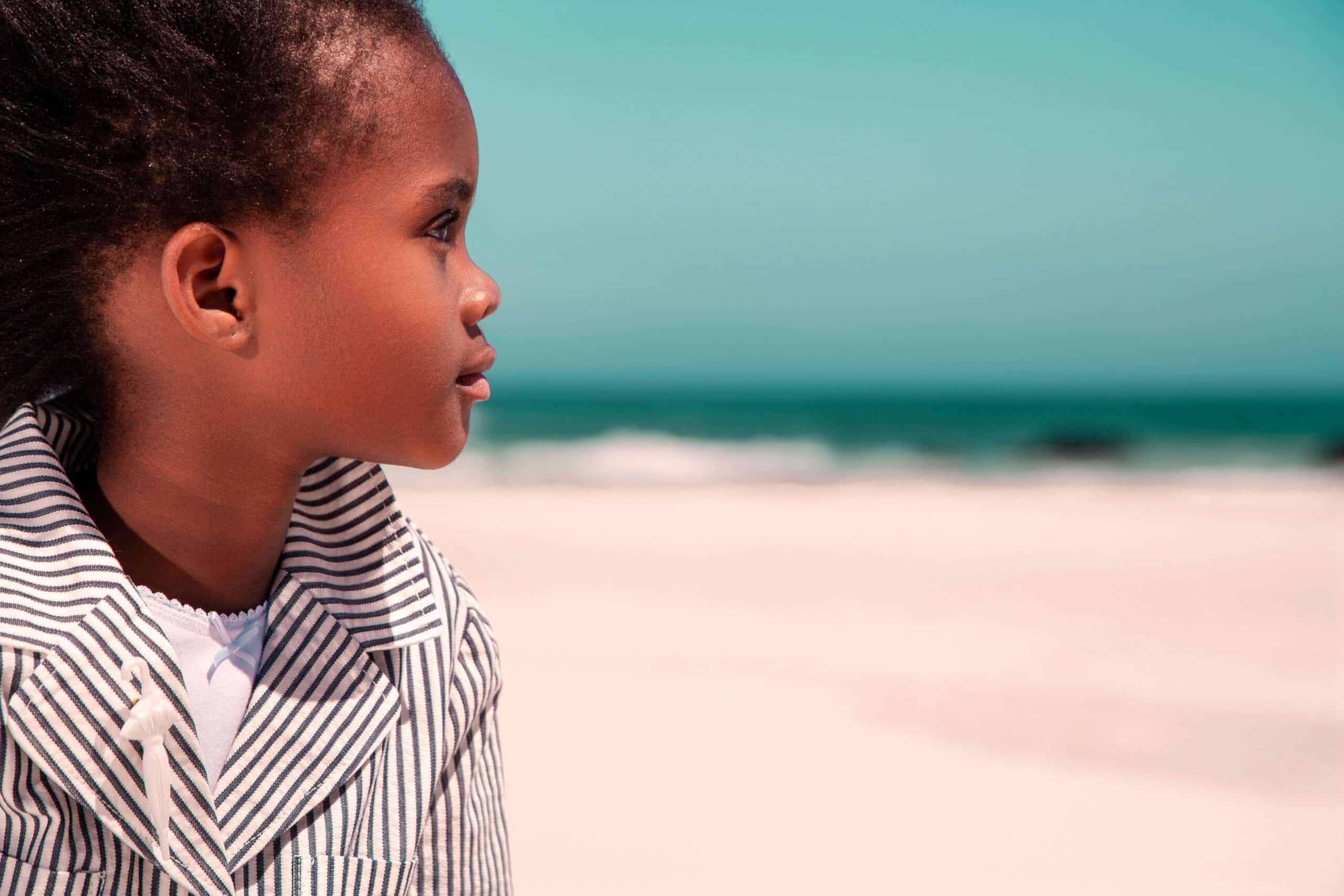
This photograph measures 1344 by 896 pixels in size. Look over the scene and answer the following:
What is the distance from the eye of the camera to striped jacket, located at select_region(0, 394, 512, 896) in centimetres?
92

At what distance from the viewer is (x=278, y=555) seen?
1156 millimetres

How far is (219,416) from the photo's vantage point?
102 cm

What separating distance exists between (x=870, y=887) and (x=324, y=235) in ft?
8.40

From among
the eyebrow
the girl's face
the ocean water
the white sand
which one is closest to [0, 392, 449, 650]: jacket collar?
the girl's face

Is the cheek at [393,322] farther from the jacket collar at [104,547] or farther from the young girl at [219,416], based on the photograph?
the jacket collar at [104,547]

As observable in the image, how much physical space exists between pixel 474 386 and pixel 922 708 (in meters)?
3.57

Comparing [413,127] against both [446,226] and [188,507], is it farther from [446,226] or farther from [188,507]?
[188,507]

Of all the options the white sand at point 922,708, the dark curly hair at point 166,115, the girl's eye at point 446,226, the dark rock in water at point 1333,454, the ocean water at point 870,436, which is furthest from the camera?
the ocean water at point 870,436

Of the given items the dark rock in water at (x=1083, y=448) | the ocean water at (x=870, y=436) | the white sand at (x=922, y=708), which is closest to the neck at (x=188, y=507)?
the white sand at (x=922, y=708)

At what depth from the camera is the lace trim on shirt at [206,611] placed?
106 cm

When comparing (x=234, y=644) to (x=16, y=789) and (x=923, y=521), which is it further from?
(x=923, y=521)

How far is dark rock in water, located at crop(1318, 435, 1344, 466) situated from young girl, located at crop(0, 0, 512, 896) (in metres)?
19.9

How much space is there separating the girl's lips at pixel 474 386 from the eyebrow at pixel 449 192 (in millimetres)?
155

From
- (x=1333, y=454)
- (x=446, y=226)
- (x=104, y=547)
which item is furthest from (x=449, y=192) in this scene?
(x=1333, y=454)
